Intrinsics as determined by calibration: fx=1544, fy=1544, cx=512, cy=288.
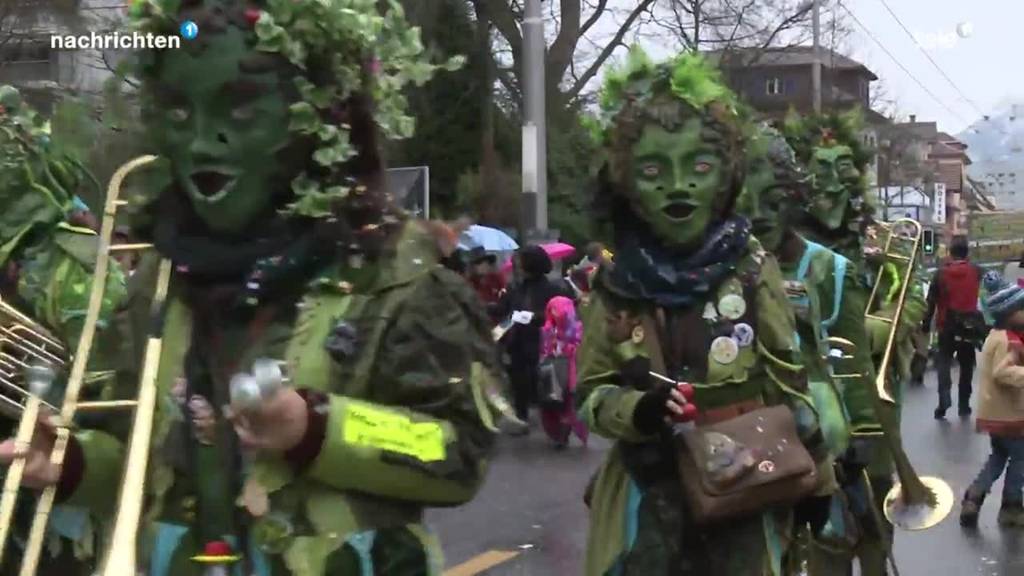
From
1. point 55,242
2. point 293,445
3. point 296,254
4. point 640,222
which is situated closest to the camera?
point 293,445

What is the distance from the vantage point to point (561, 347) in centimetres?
1279

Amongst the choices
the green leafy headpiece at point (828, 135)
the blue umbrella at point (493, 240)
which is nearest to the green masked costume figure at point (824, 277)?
the green leafy headpiece at point (828, 135)

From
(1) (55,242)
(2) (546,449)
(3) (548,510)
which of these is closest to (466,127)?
(2) (546,449)

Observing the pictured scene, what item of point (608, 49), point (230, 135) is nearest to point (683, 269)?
point (230, 135)

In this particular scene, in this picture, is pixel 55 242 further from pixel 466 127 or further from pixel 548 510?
pixel 466 127

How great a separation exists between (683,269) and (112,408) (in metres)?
1.72

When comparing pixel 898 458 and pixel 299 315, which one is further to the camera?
pixel 898 458

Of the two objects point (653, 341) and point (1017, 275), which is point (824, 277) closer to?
point (653, 341)

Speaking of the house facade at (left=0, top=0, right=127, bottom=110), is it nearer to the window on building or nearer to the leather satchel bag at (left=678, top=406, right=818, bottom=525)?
the window on building

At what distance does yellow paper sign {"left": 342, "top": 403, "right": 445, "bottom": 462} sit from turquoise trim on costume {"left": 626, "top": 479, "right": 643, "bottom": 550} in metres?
1.57

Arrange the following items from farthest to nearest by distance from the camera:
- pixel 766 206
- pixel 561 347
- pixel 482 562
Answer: pixel 561 347 → pixel 482 562 → pixel 766 206

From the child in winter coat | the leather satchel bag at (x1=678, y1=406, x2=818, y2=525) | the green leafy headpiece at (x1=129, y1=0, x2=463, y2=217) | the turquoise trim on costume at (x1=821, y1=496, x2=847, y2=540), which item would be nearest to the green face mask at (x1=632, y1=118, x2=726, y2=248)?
the leather satchel bag at (x1=678, y1=406, x2=818, y2=525)

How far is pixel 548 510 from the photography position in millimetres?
9555

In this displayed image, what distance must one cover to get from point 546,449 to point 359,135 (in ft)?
32.5
